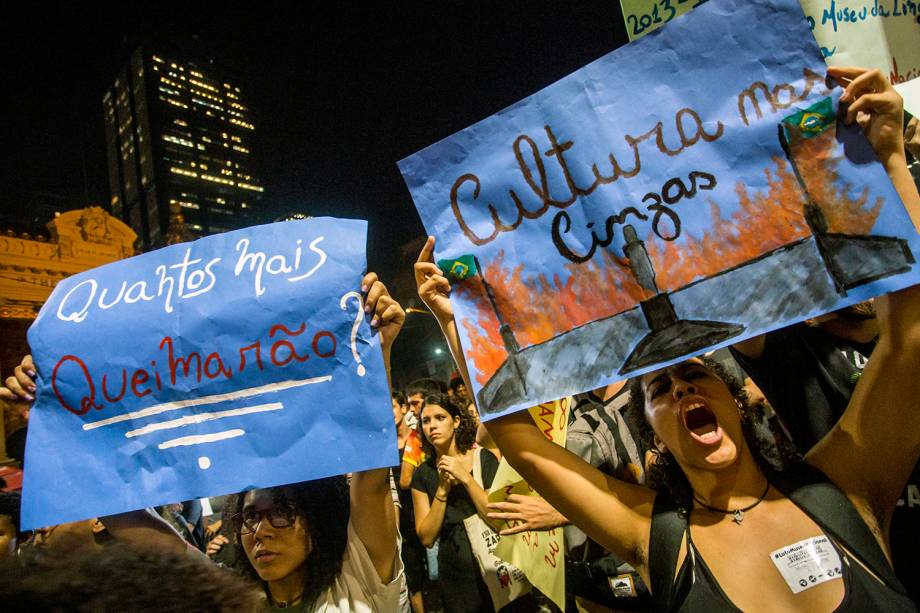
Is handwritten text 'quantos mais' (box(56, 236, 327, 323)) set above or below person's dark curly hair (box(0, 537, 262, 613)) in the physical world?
above

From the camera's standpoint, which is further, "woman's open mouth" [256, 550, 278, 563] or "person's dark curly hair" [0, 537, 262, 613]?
"woman's open mouth" [256, 550, 278, 563]

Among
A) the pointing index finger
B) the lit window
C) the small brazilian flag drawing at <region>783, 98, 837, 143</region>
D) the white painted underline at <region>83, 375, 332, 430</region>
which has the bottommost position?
the white painted underline at <region>83, 375, 332, 430</region>

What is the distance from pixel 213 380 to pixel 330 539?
2.50 feet

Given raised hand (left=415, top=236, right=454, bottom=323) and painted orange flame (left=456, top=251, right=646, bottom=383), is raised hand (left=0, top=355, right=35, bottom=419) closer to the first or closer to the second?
raised hand (left=415, top=236, right=454, bottom=323)

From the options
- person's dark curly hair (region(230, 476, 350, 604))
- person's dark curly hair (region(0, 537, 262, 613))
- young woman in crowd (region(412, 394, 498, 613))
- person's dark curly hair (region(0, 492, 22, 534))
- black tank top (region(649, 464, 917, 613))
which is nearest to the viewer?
person's dark curly hair (region(0, 537, 262, 613))

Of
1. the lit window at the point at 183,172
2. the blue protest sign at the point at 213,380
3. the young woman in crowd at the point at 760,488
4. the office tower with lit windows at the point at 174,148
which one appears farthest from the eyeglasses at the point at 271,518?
the lit window at the point at 183,172

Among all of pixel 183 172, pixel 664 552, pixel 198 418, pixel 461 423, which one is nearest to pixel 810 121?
pixel 664 552

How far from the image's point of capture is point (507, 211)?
1.90 metres

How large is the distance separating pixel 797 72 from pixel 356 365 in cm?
173

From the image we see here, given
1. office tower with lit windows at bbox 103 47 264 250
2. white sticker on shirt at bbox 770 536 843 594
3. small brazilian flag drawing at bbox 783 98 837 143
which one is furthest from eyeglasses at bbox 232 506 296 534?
office tower with lit windows at bbox 103 47 264 250

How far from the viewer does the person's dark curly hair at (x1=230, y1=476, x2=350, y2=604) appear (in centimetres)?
192

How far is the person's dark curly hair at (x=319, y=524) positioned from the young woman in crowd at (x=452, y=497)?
1514 mm

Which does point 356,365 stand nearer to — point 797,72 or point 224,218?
point 797,72

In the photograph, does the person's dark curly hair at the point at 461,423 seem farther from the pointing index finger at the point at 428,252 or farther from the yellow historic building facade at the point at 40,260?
the yellow historic building facade at the point at 40,260
